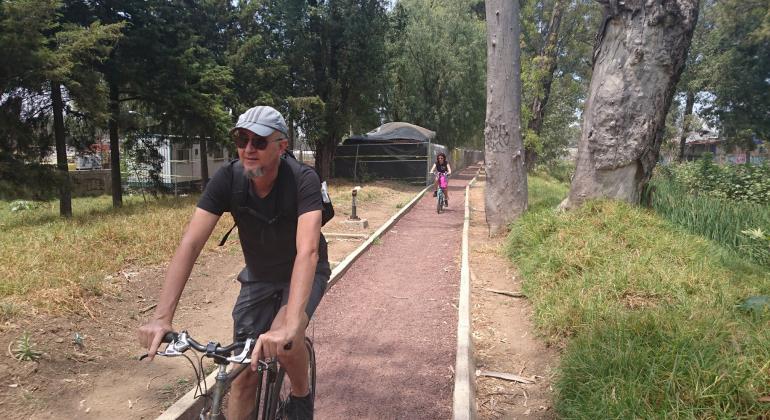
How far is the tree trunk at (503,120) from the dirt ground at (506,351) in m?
2.14

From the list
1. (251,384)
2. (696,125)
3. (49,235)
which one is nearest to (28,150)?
(49,235)

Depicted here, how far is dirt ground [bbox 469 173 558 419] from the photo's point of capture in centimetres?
378

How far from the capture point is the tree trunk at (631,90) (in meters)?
6.94

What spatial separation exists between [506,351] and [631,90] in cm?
466

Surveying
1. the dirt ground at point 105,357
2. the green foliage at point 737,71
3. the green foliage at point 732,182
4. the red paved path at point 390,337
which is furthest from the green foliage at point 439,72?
the dirt ground at point 105,357

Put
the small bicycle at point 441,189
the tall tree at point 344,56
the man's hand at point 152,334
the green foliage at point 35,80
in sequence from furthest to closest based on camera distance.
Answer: the tall tree at point 344,56
the small bicycle at point 441,189
the green foliage at point 35,80
the man's hand at point 152,334

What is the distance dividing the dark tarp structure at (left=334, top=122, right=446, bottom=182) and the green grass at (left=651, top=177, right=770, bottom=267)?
51.3ft

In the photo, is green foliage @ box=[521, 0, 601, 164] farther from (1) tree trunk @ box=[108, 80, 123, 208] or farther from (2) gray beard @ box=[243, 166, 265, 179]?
(2) gray beard @ box=[243, 166, 265, 179]

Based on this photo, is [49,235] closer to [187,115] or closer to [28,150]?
[28,150]

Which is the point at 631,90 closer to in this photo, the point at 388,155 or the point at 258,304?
the point at 258,304

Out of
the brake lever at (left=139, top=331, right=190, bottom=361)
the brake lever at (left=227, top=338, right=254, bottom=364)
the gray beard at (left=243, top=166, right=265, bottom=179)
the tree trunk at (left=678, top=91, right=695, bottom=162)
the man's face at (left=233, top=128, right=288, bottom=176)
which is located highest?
the tree trunk at (left=678, top=91, right=695, bottom=162)

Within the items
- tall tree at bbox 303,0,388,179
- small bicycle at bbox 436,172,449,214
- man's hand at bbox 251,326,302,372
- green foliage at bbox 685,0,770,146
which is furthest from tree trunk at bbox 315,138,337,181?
man's hand at bbox 251,326,302,372

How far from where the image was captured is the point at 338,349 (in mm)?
4840

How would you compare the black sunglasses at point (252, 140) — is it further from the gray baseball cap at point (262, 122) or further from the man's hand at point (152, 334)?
the man's hand at point (152, 334)
